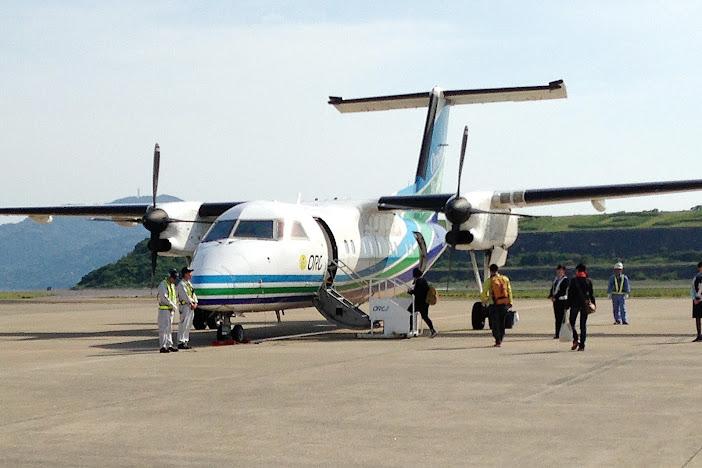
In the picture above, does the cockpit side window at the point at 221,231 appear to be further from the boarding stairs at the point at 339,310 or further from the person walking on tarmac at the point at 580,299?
the person walking on tarmac at the point at 580,299

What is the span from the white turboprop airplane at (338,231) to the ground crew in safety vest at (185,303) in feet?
0.50

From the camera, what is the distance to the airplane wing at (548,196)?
22.4 m

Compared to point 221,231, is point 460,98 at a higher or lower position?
higher

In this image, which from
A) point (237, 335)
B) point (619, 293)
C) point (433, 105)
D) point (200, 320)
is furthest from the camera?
point (433, 105)

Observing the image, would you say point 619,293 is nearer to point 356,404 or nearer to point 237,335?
point 237,335

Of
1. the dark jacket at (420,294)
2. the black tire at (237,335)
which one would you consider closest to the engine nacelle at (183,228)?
the black tire at (237,335)

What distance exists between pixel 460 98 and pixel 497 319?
37.0 feet

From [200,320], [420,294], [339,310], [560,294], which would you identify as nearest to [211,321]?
[200,320]

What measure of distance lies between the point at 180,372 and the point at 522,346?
6666 millimetres

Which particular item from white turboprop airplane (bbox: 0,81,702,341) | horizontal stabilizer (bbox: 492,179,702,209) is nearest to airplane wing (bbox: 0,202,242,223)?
white turboprop airplane (bbox: 0,81,702,341)

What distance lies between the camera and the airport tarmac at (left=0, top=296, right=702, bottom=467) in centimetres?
781

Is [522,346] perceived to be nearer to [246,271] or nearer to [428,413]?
[246,271]

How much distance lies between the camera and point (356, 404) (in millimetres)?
10469

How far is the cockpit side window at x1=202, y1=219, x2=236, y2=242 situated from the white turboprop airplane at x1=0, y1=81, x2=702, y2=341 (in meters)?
0.03
